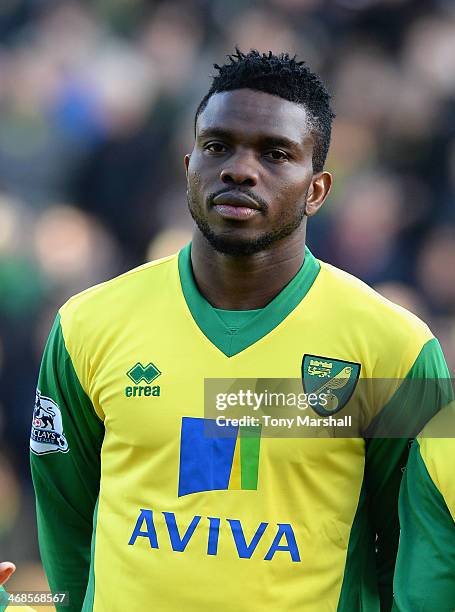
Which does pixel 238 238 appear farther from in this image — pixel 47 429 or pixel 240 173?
pixel 47 429

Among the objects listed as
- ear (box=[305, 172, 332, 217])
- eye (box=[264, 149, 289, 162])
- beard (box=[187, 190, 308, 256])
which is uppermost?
eye (box=[264, 149, 289, 162])

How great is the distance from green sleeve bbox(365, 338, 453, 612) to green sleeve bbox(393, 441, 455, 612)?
14cm

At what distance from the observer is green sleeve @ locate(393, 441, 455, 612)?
237 cm

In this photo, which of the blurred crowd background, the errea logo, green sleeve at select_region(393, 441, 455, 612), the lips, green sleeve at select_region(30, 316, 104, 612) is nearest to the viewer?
green sleeve at select_region(393, 441, 455, 612)

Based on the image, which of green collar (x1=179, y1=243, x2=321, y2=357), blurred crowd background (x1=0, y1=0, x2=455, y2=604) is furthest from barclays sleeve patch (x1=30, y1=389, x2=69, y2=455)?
blurred crowd background (x1=0, y1=0, x2=455, y2=604)

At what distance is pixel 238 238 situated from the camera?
2.61m

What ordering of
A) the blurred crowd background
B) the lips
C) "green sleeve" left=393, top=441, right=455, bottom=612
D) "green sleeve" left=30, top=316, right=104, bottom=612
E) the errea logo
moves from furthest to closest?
1. the blurred crowd background
2. "green sleeve" left=30, top=316, right=104, bottom=612
3. the errea logo
4. the lips
5. "green sleeve" left=393, top=441, right=455, bottom=612

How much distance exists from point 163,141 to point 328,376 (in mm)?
3060

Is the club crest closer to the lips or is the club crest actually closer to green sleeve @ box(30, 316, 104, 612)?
the lips

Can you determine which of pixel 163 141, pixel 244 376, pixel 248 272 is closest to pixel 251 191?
pixel 248 272

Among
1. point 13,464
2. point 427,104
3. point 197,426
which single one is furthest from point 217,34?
point 197,426

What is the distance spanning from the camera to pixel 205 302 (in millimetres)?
2777

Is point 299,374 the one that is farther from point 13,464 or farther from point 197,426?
point 13,464

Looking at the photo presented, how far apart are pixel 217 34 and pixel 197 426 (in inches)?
138
